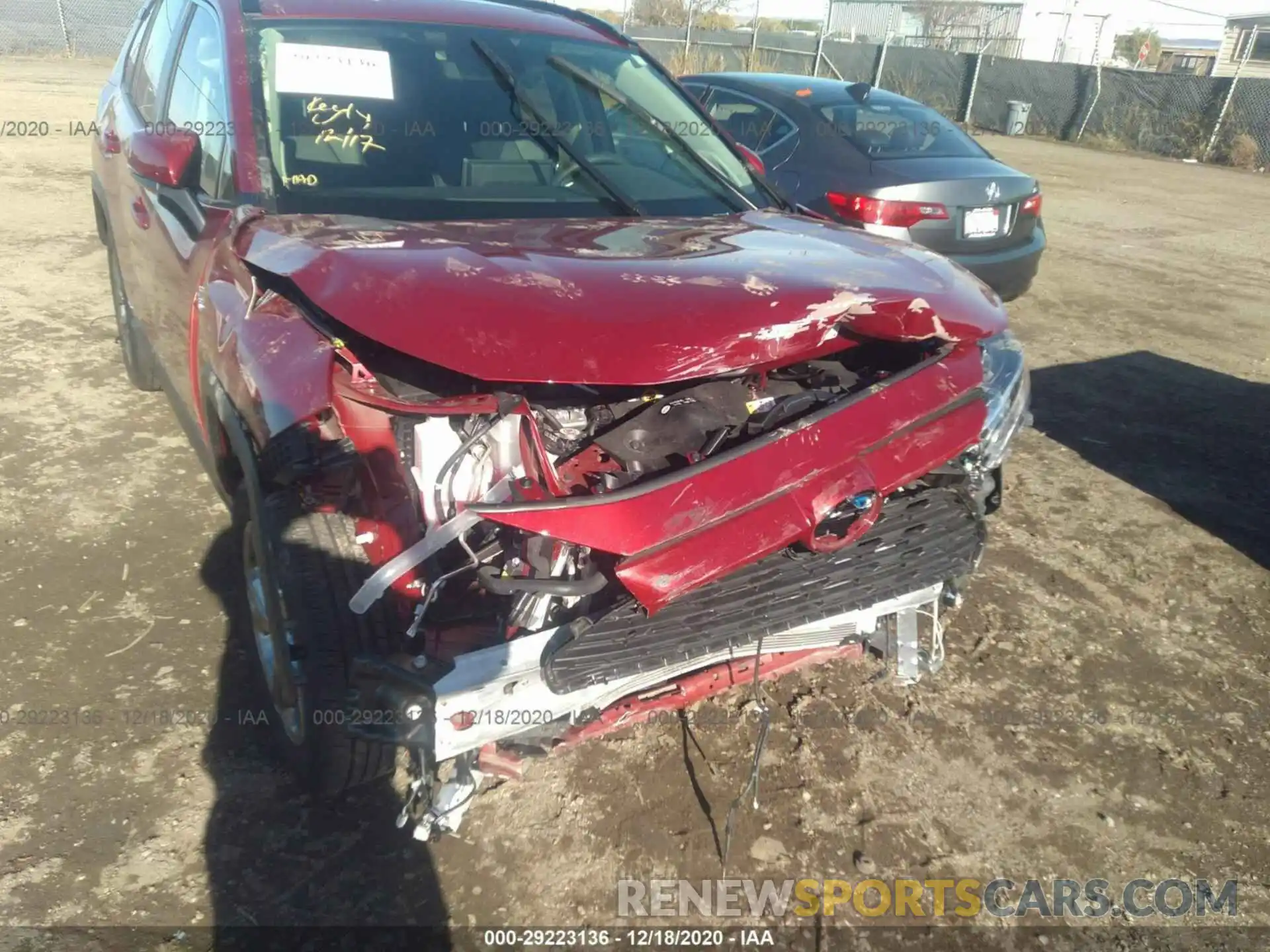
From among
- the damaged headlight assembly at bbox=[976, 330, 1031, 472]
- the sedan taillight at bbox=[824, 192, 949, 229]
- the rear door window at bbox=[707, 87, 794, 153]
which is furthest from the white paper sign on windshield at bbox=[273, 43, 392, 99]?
the rear door window at bbox=[707, 87, 794, 153]

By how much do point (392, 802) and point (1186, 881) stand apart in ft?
6.93

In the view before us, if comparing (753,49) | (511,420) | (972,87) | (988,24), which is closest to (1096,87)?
(972,87)

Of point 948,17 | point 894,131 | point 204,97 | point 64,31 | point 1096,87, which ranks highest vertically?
point 948,17

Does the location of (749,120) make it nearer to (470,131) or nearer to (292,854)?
(470,131)

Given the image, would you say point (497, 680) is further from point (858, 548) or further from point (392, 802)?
point (858, 548)

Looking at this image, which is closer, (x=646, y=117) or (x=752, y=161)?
(x=646, y=117)

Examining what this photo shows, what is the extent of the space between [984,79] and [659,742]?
2142cm

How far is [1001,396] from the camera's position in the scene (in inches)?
107

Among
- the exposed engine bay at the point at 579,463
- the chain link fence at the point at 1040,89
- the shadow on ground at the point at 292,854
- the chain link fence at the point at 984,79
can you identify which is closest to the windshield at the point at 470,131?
the exposed engine bay at the point at 579,463

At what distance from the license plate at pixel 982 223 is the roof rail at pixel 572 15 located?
283 cm

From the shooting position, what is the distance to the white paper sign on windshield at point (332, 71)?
2.88 metres

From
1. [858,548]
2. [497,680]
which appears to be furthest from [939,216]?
[497,680]

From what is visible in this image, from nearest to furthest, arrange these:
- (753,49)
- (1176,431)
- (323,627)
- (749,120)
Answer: (323,627) < (1176,431) < (749,120) < (753,49)

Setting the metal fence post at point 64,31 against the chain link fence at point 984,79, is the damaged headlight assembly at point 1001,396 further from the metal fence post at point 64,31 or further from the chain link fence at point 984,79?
the metal fence post at point 64,31
